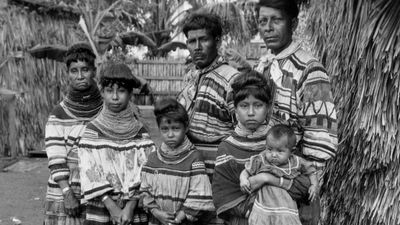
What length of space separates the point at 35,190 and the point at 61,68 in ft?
13.1

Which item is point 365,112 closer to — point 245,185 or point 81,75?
point 245,185

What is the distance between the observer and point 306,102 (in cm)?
249

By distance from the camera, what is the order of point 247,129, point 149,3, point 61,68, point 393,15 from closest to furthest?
point 247,129 < point 393,15 < point 61,68 < point 149,3

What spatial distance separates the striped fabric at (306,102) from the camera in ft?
8.10

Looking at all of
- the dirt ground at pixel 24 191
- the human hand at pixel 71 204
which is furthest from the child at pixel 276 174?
the dirt ground at pixel 24 191

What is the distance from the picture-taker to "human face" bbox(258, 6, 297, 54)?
103 inches

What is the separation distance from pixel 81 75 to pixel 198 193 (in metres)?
1.12

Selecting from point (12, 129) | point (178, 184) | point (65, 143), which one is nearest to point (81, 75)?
point (65, 143)

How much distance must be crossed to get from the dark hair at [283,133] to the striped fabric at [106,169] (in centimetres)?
98

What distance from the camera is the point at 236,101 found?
2.58m

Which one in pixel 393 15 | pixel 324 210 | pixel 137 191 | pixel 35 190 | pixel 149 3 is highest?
pixel 149 3

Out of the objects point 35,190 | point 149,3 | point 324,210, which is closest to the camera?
point 324,210

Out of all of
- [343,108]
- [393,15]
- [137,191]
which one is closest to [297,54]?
[393,15]

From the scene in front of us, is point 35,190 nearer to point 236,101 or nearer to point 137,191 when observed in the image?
point 137,191
